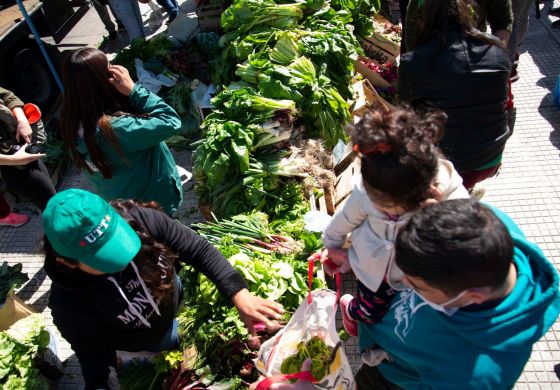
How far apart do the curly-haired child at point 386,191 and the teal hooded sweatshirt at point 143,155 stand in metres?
1.38

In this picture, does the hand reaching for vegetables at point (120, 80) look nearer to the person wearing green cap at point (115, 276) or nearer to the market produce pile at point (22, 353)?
the person wearing green cap at point (115, 276)

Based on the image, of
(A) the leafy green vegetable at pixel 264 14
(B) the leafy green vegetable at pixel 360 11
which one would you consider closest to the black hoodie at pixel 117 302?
(A) the leafy green vegetable at pixel 264 14

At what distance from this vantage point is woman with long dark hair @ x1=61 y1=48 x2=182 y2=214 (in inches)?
94.9

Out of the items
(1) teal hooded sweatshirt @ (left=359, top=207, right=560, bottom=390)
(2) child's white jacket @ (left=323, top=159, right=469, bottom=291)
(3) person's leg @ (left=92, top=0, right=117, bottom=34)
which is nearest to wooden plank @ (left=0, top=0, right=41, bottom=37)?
(3) person's leg @ (left=92, top=0, right=117, bottom=34)

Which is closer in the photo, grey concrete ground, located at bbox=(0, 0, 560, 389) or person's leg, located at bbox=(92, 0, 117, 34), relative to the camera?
grey concrete ground, located at bbox=(0, 0, 560, 389)

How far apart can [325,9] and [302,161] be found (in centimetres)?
230

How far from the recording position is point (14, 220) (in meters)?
4.72

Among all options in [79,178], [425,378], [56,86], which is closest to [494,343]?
[425,378]

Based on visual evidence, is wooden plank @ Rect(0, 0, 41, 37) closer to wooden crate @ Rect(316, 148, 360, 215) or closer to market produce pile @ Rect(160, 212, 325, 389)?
market produce pile @ Rect(160, 212, 325, 389)

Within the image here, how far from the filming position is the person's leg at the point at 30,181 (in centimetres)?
366

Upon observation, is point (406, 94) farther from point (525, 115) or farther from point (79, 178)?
point (79, 178)

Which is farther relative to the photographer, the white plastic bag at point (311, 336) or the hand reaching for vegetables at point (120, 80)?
the hand reaching for vegetables at point (120, 80)

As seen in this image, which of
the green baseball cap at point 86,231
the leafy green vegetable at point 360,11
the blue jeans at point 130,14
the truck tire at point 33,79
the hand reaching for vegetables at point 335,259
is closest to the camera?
the green baseball cap at point 86,231

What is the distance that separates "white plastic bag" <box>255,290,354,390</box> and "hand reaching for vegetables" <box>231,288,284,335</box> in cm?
11
